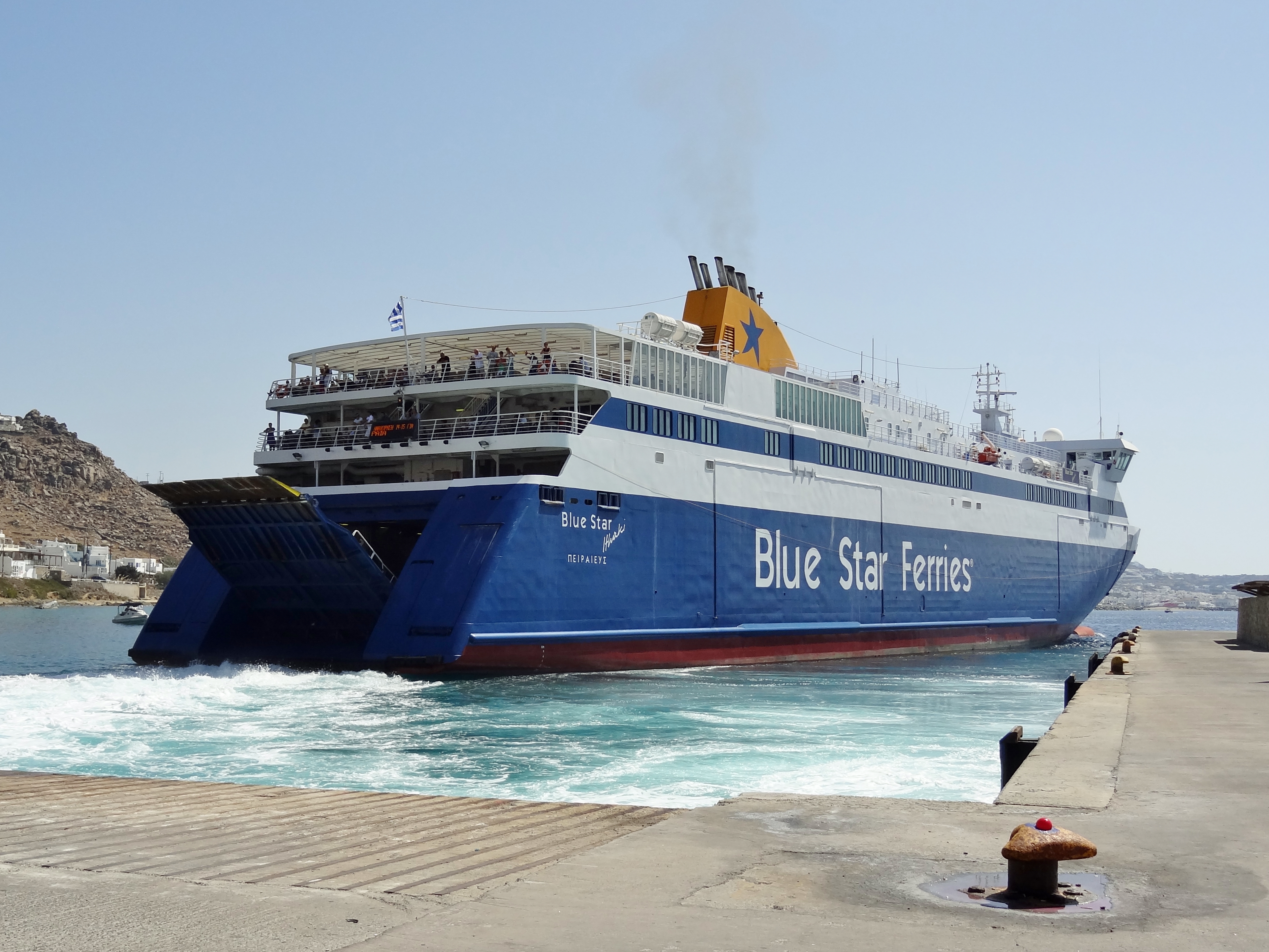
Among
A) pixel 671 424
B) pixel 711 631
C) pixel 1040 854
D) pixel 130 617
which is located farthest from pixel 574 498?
pixel 130 617

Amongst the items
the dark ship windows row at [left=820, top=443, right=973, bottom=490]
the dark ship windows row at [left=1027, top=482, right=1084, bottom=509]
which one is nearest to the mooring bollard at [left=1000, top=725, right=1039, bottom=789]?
the dark ship windows row at [left=820, top=443, right=973, bottom=490]

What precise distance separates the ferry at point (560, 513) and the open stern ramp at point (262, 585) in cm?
6

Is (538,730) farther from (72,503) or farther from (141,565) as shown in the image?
(72,503)

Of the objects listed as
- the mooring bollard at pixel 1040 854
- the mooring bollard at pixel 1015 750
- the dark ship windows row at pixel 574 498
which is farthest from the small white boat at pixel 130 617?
the mooring bollard at pixel 1040 854

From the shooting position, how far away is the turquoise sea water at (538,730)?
43.4 feet

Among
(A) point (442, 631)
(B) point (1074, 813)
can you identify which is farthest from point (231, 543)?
(B) point (1074, 813)

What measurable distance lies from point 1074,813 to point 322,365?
25136mm

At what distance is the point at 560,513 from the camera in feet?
81.5

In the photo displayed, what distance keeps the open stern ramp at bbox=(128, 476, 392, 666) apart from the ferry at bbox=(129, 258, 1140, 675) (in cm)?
6

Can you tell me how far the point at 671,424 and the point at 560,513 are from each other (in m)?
4.60

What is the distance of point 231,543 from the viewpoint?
24875mm

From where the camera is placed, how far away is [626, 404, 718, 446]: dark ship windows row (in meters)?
27.2

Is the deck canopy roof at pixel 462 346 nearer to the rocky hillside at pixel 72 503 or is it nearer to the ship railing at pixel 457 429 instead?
the ship railing at pixel 457 429

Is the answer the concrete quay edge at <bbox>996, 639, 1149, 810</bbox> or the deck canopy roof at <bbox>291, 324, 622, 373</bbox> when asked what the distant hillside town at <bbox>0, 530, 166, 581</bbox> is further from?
the concrete quay edge at <bbox>996, 639, 1149, 810</bbox>
